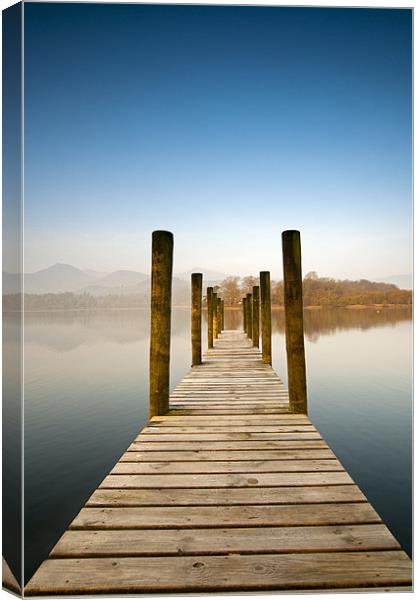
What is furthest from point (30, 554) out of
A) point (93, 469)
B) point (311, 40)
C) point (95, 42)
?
point (311, 40)

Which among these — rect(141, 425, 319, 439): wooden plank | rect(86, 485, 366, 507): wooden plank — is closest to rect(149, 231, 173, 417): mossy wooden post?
rect(141, 425, 319, 439): wooden plank

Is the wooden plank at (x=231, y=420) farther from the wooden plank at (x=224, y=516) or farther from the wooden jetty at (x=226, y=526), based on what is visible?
the wooden plank at (x=224, y=516)

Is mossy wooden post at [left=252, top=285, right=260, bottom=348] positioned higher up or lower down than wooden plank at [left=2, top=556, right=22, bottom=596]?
higher up

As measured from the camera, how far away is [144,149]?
11992 millimetres

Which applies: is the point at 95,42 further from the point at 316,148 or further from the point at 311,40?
the point at 316,148

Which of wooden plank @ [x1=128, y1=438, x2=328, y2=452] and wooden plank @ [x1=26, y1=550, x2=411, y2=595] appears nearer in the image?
wooden plank @ [x1=26, y1=550, x2=411, y2=595]

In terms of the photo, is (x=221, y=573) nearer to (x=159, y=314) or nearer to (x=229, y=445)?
(x=229, y=445)

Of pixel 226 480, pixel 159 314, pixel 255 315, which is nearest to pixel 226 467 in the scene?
pixel 226 480

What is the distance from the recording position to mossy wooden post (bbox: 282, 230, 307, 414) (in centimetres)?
401

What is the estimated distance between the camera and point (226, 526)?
6.40ft

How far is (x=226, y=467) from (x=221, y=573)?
3.46ft

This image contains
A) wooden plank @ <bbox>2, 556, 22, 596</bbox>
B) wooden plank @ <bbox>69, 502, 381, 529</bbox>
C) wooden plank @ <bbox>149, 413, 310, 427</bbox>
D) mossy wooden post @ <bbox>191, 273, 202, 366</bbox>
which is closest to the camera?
wooden plank @ <bbox>2, 556, 22, 596</bbox>

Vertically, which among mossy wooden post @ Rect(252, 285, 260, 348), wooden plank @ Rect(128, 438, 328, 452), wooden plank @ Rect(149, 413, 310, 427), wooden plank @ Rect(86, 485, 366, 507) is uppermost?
mossy wooden post @ Rect(252, 285, 260, 348)

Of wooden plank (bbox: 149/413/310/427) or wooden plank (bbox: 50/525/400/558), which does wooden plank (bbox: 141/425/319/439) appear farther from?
wooden plank (bbox: 50/525/400/558)
